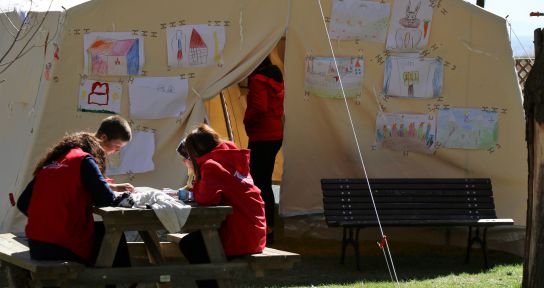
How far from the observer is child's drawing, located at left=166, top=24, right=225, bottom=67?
8.78m

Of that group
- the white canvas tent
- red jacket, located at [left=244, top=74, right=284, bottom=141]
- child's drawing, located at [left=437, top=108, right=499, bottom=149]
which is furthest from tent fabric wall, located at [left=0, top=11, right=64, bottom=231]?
child's drawing, located at [left=437, top=108, right=499, bottom=149]

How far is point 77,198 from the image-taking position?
575 centimetres

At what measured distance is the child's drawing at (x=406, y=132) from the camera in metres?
9.22

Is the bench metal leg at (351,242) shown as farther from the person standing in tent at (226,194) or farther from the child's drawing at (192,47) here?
the person standing in tent at (226,194)

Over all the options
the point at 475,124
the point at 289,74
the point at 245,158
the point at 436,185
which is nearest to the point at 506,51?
the point at 475,124

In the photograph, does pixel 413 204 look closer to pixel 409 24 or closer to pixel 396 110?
pixel 396 110

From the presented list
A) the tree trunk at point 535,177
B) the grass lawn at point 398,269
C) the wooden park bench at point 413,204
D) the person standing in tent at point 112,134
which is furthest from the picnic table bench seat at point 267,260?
the wooden park bench at point 413,204

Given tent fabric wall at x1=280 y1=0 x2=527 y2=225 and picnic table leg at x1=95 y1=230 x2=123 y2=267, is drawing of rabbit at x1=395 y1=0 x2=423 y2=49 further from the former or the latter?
picnic table leg at x1=95 y1=230 x2=123 y2=267

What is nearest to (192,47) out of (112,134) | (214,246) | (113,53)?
(113,53)

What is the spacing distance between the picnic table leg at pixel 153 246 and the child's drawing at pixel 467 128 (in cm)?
349

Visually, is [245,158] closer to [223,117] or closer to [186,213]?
[186,213]

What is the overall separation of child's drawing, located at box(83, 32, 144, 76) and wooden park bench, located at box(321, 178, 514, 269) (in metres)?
1.90

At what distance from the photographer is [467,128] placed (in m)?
9.28

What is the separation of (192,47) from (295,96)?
1013 millimetres
